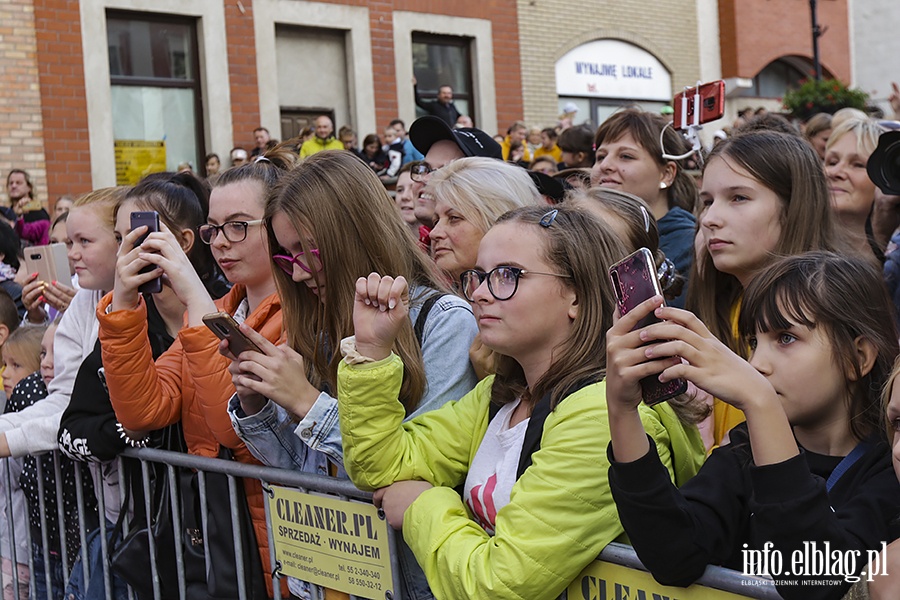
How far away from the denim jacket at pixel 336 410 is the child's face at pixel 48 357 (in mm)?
1603

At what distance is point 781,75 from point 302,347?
814 inches

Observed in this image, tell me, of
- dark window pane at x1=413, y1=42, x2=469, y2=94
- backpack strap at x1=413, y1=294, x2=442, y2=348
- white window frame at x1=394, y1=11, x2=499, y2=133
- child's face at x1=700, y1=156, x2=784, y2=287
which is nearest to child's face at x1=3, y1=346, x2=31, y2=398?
backpack strap at x1=413, y1=294, x2=442, y2=348

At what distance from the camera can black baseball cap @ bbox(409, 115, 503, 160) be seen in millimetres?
4465

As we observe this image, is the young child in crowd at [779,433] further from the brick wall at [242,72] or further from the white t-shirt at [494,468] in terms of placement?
the brick wall at [242,72]

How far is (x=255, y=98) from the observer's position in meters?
13.6

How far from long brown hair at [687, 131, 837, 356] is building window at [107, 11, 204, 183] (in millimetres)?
10689

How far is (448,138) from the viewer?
452cm

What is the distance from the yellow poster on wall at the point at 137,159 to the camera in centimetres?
1267

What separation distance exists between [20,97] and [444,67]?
6.70 metres

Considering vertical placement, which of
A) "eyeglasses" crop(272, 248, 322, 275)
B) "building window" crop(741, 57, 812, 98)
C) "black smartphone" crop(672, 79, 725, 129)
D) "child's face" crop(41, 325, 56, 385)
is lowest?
"child's face" crop(41, 325, 56, 385)

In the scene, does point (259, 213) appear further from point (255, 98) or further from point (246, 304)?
point (255, 98)

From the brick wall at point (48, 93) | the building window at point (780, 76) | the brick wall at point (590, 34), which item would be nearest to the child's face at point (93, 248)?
the brick wall at point (48, 93)

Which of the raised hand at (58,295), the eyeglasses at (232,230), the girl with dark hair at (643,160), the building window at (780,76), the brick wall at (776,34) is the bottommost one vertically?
the raised hand at (58,295)

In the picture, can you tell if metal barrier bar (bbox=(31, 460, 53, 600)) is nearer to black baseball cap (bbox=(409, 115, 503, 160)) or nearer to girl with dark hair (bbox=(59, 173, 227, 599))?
girl with dark hair (bbox=(59, 173, 227, 599))
